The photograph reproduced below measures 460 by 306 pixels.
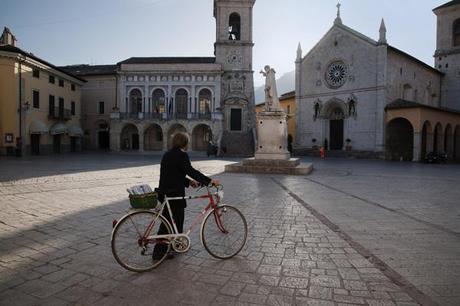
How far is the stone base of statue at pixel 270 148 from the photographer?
624 inches

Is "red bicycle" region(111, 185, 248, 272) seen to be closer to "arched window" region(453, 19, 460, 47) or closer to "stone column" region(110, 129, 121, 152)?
"stone column" region(110, 129, 121, 152)

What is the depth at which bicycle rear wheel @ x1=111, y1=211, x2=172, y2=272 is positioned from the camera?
3830 mm

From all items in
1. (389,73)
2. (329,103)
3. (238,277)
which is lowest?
(238,277)

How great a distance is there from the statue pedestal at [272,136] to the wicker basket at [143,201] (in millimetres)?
12733

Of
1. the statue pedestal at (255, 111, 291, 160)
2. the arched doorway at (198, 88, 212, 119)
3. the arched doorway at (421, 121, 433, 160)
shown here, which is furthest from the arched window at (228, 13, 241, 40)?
the statue pedestal at (255, 111, 291, 160)

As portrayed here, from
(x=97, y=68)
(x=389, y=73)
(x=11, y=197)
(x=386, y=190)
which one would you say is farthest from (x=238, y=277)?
(x=97, y=68)

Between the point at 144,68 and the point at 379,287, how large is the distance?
41423 mm

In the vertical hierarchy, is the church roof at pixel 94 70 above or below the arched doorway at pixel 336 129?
above

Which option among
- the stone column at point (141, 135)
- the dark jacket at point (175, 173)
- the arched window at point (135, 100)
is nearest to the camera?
the dark jacket at point (175, 173)

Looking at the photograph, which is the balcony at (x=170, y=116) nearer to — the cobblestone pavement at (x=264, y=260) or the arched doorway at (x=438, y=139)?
the arched doorway at (x=438, y=139)

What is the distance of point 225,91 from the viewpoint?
41500mm

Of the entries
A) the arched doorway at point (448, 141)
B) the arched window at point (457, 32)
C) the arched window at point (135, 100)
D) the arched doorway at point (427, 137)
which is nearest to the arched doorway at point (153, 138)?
the arched window at point (135, 100)

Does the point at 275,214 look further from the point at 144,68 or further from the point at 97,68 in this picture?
the point at 97,68

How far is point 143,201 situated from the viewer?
395 cm
